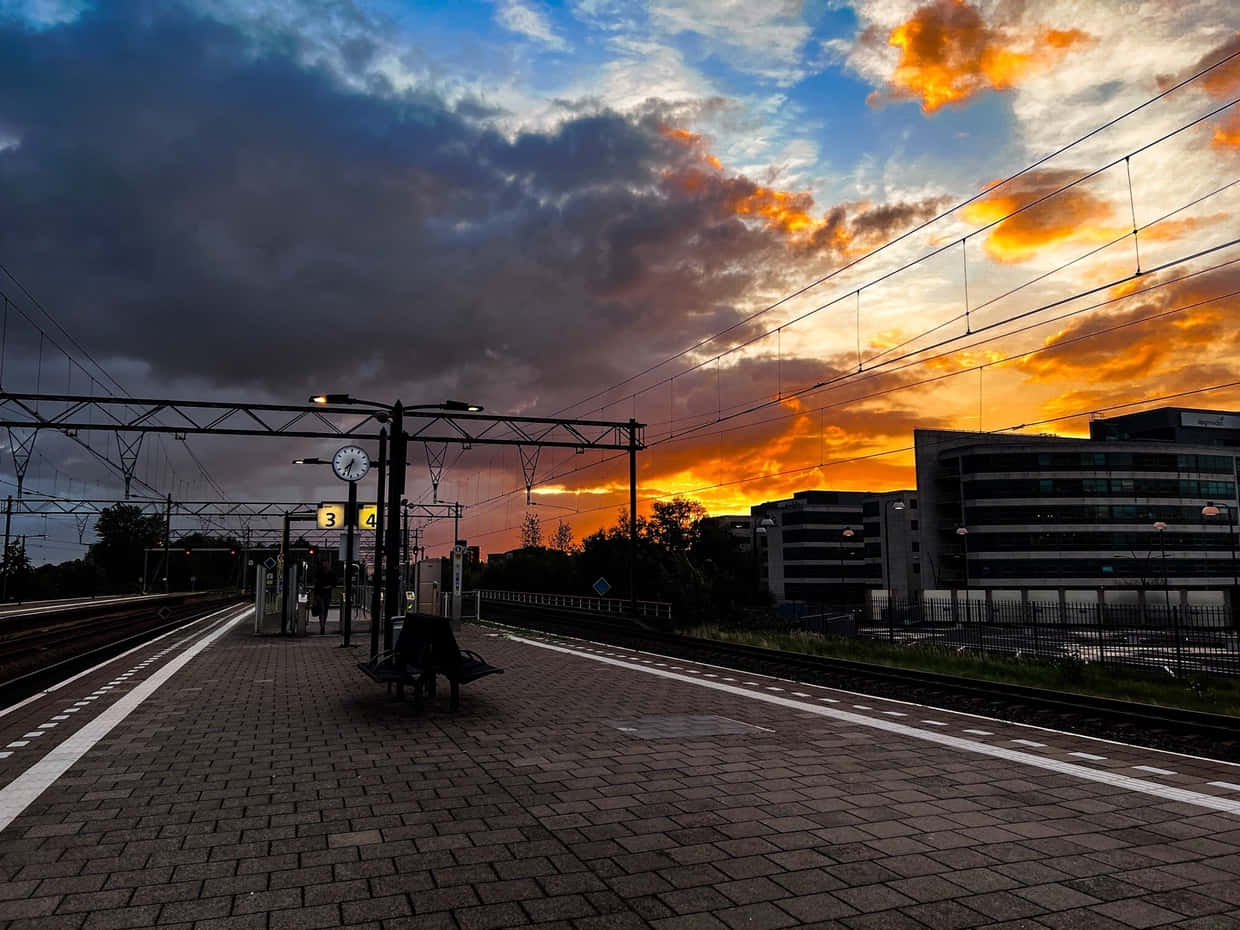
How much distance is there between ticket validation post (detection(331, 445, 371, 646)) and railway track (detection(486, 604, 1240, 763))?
788 centimetres

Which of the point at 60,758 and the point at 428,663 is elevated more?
the point at 428,663

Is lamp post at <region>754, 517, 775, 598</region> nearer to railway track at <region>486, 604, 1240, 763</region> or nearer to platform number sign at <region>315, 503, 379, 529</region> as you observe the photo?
platform number sign at <region>315, 503, 379, 529</region>

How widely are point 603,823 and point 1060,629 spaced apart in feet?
122

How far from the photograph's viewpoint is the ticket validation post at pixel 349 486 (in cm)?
1975

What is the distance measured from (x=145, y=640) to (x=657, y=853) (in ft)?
75.6

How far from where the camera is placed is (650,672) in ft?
48.3

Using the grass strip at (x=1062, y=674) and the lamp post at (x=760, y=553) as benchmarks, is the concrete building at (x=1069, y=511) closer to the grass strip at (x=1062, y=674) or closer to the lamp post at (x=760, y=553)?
the lamp post at (x=760, y=553)

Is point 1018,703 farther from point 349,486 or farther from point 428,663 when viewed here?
point 349,486

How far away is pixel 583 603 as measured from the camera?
1742 inches

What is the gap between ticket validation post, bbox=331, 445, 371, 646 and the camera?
64.8 feet

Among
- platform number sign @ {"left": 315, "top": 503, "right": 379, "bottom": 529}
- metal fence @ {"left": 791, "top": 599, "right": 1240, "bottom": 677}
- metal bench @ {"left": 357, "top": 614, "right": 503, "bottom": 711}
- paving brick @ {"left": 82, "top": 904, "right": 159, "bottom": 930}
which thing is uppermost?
platform number sign @ {"left": 315, "top": 503, "right": 379, "bottom": 529}

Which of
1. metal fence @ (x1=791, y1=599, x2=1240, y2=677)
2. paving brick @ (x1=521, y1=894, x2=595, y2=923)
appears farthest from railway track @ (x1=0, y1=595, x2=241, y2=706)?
metal fence @ (x1=791, y1=599, x2=1240, y2=677)

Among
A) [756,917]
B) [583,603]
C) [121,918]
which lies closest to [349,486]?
[121,918]

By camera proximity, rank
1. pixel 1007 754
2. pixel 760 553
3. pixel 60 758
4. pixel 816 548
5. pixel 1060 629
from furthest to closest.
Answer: pixel 760 553, pixel 816 548, pixel 1060 629, pixel 1007 754, pixel 60 758
